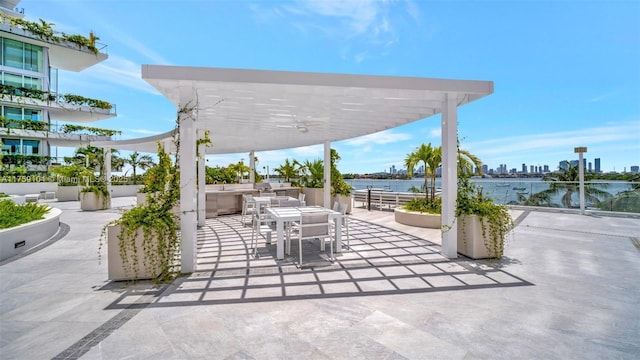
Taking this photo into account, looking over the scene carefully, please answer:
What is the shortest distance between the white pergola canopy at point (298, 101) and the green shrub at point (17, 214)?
11.8 ft

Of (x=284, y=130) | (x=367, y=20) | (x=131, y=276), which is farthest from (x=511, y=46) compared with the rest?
(x=131, y=276)

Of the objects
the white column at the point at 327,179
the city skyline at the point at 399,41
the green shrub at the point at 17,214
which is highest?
the city skyline at the point at 399,41

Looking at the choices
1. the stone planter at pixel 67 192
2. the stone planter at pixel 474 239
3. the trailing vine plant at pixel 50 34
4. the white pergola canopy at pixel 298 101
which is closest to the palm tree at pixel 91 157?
the stone planter at pixel 67 192

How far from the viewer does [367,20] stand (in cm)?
718

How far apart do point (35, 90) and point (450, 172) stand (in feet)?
101

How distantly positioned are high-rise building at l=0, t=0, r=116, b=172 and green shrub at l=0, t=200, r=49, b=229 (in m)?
18.8

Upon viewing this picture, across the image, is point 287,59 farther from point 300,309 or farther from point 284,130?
point 300,309

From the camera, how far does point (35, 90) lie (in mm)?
21953

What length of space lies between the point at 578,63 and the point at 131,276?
1832cm

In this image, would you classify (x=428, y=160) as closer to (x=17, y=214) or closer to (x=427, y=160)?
(x=427, y=160)

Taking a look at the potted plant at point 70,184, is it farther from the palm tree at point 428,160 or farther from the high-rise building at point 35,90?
the palm tree at point 428,160

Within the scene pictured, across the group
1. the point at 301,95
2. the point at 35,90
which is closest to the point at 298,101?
the point at 301,95

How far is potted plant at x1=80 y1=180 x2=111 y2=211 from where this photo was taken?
1144 cm

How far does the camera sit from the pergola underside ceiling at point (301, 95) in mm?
3750
